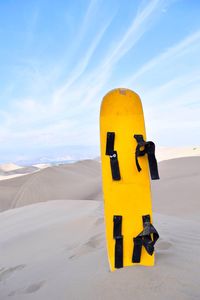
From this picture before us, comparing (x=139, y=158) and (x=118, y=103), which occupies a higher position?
(x=118, y=103)

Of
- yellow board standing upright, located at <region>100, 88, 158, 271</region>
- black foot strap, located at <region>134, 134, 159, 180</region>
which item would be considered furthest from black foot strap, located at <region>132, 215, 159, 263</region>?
black foot strap, located at <region>134, 134, 159, 180</region>

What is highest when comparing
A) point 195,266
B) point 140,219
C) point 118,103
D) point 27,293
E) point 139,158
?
point 118,103

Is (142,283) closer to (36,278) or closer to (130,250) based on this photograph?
(130,250)

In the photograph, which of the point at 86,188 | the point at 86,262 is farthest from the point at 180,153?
the point at 86,262

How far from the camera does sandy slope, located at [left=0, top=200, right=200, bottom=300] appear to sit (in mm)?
1652

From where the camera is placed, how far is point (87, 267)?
2.22m

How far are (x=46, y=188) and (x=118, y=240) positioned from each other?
9.94 metres

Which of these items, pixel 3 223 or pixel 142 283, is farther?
pixel 3 223

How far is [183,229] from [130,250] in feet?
5.21

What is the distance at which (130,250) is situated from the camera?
2078mm

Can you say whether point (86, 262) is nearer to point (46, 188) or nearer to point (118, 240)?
point (118, 240)

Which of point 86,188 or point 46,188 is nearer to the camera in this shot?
point 86,188

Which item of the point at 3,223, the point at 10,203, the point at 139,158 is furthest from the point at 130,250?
the point at 10,203

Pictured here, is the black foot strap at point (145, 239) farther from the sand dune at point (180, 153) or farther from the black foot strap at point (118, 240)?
the sand dune at point (180, 153)
